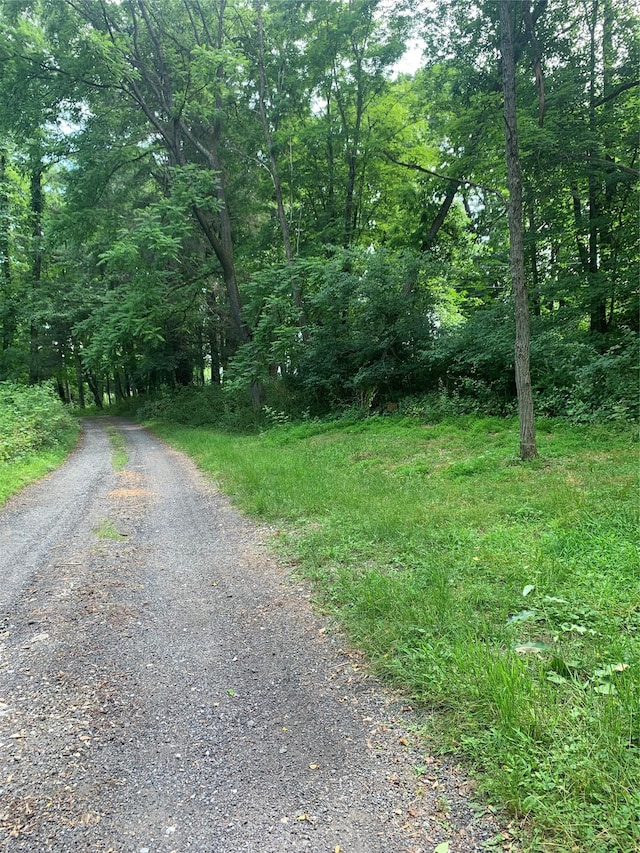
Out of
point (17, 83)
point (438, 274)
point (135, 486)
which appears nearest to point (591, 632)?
point (135, 486)

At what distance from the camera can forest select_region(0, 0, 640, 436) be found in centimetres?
1034

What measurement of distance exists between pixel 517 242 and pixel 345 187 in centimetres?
1312

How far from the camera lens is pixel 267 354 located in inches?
596

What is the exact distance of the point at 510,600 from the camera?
121 inches

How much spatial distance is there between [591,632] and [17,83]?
18.0 metres

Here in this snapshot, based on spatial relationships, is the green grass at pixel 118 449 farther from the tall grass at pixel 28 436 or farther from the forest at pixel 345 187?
the forest at pixel 345 187

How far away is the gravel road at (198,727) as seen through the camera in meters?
1.68

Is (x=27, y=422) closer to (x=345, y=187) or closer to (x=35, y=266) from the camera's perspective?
(x=345, y=187)

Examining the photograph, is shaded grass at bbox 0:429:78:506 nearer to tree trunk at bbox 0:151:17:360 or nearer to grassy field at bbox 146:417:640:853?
grassy field at bbox 146:417:640:853

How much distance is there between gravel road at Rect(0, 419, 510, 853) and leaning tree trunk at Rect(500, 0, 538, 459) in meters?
4.80

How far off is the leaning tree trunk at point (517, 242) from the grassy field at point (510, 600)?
0.62 metres

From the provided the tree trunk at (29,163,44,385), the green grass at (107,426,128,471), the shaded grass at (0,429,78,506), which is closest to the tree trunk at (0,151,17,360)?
the tree trunk at (29,163,44,385)

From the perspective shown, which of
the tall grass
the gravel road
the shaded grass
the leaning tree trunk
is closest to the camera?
the gravel road

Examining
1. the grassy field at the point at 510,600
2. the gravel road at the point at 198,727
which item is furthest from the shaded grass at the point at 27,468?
the gravel road at the point at 198,727
